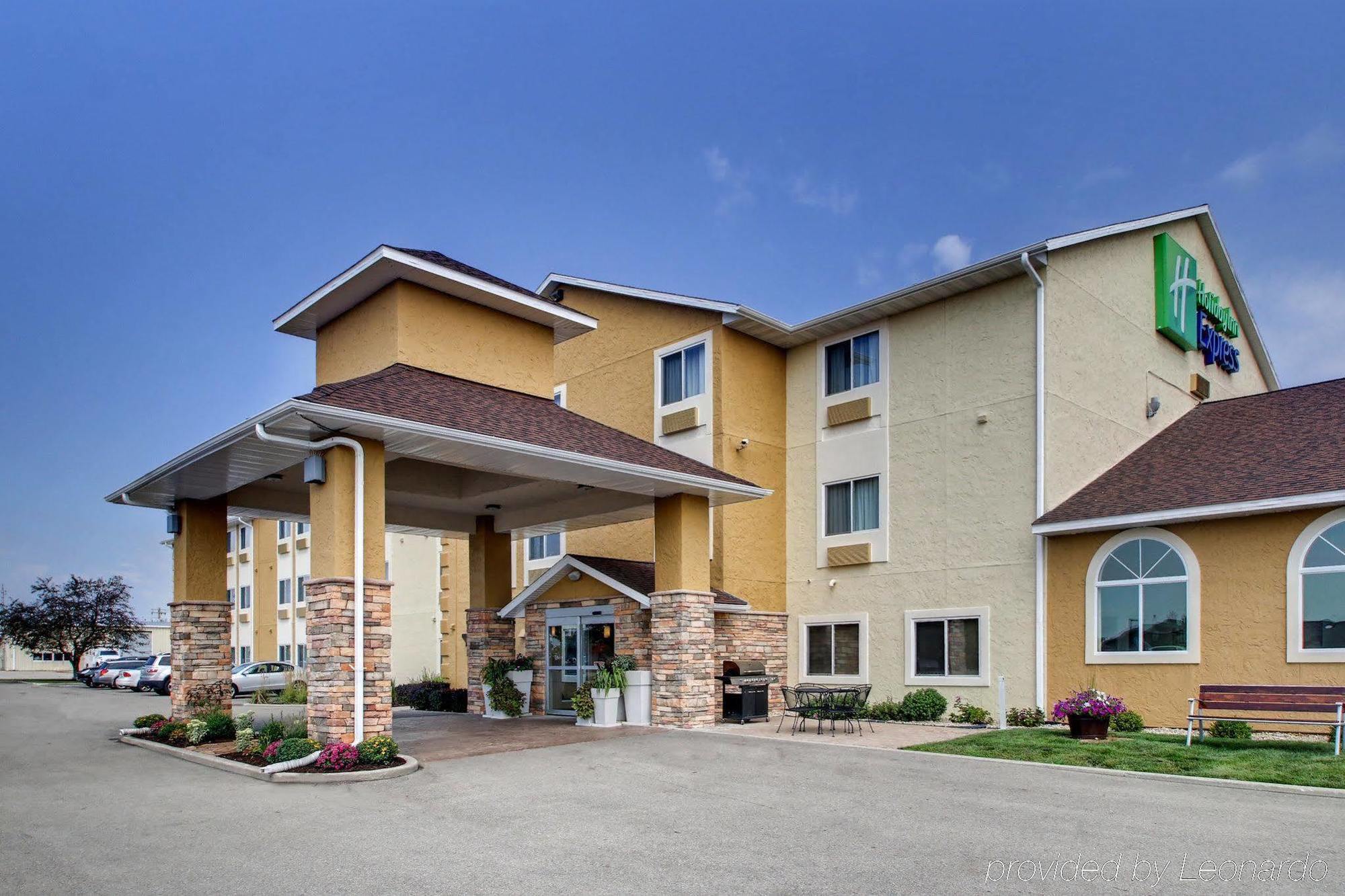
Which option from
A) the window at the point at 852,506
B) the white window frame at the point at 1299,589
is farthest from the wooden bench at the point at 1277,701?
the window at the point at 852,506

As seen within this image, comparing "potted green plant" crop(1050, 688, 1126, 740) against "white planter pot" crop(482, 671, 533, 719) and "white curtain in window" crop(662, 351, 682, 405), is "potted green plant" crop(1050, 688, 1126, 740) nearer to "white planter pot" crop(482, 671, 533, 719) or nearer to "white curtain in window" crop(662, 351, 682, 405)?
"white planter pot" crop(482, 671, 533, 719)

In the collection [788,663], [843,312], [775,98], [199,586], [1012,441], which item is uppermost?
[775,98]

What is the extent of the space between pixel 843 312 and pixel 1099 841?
46.0ft

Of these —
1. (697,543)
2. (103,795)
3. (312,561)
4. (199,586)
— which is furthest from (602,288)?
(103,795)

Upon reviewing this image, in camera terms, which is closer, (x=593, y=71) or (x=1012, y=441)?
(x=1012, y=441)

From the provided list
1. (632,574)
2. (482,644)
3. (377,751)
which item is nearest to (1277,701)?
(632,574)

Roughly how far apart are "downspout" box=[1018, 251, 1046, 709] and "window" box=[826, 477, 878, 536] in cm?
365

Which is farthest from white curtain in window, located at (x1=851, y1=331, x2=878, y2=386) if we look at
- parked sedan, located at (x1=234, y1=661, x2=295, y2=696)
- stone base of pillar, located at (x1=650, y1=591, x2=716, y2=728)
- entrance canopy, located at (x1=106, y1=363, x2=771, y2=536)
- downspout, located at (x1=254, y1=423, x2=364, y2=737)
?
parked sedan, located at (x1=234, y1=661, x2=295, y2=696)

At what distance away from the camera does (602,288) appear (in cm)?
2456

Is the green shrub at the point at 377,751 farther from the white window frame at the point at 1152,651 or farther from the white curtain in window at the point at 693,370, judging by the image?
the white curtain in window at the point at 693,370

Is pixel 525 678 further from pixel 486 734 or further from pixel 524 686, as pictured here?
pixel 486 734

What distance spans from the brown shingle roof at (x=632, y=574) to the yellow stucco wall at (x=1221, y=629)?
239 inches

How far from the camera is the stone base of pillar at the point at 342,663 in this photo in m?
12.4

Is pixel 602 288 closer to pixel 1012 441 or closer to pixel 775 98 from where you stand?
pixel 775 98
